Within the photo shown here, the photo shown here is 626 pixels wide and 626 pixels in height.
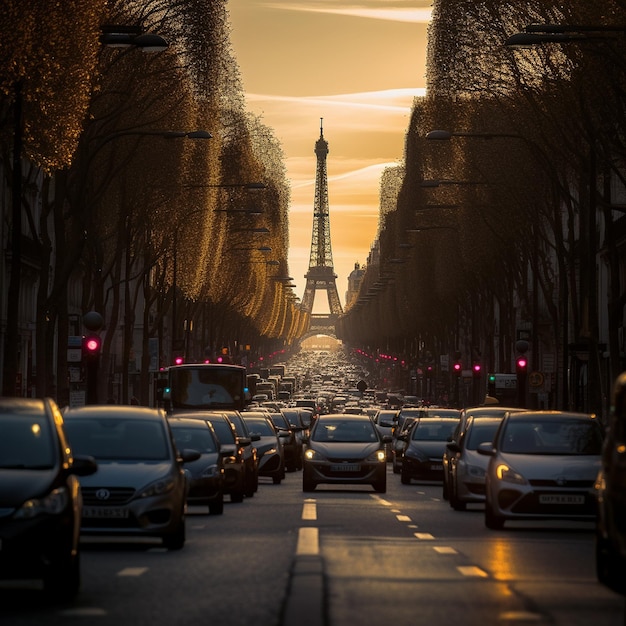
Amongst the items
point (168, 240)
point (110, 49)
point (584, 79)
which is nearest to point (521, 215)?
point (168, 240)

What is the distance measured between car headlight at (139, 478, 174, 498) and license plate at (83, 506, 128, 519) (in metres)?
0.27

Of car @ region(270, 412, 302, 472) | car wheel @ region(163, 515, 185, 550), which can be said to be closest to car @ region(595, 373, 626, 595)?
car wheel @ region(163, 515, 185, 550)

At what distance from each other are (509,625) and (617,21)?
23.4 metres

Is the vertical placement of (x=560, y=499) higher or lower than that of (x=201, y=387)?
lower

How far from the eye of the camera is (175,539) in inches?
814

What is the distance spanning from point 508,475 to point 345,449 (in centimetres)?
1433

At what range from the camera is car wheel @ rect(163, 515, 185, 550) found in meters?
20.6

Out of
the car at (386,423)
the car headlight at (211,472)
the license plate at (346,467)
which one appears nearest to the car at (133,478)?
the car headlight at (211,472)

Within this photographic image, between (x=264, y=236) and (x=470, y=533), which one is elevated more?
(x=264, y=236)

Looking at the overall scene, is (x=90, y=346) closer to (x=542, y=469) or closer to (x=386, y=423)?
(x=542, y=469)

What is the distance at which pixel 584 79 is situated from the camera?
133 feet

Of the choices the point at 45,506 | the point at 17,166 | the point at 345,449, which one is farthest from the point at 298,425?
the point at 45,506

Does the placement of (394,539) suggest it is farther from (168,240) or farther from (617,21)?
(168,240)

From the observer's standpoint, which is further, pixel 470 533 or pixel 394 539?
pixel 470 533
